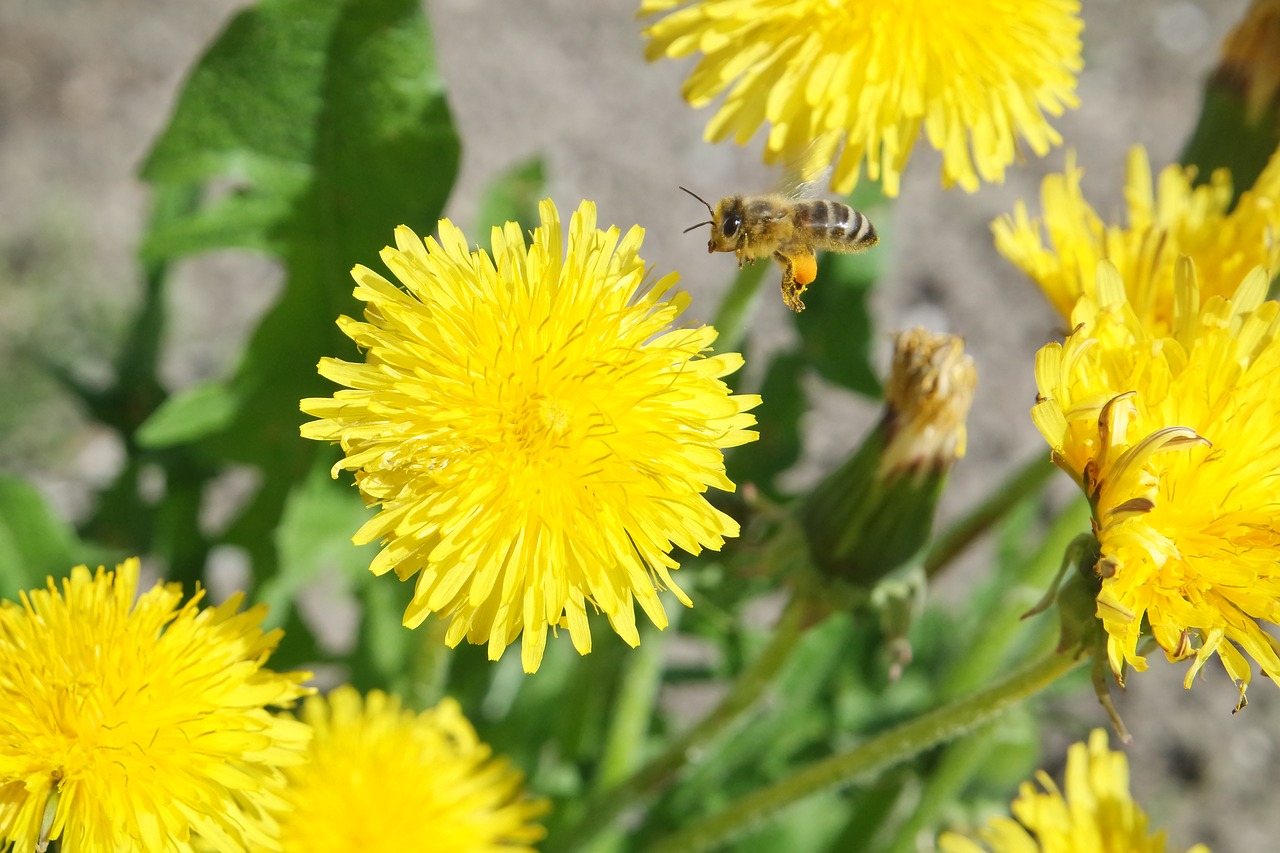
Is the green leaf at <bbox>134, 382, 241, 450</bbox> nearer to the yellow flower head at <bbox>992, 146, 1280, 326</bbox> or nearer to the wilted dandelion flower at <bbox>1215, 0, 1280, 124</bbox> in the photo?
the yellow flower head at <bbox>992, 146, 1280, 326</bbox>

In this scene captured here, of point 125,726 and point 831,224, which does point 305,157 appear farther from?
point 125,726

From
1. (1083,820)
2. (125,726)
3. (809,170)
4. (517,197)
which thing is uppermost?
(517,197)

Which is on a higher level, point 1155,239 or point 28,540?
point 28,540

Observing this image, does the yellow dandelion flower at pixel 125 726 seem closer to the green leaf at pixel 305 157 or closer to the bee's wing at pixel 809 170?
the green leaf at pixel 305 157

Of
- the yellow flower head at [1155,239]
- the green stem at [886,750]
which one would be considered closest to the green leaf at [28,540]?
the green stem at [886,750]

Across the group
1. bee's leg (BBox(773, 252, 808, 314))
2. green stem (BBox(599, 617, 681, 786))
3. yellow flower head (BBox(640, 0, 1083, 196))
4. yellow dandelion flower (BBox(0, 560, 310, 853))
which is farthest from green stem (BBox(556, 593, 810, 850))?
yellow dandelion flower (BBox(0, 560, 310, 853))

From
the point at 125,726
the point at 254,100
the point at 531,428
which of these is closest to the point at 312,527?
the point at 254,100
